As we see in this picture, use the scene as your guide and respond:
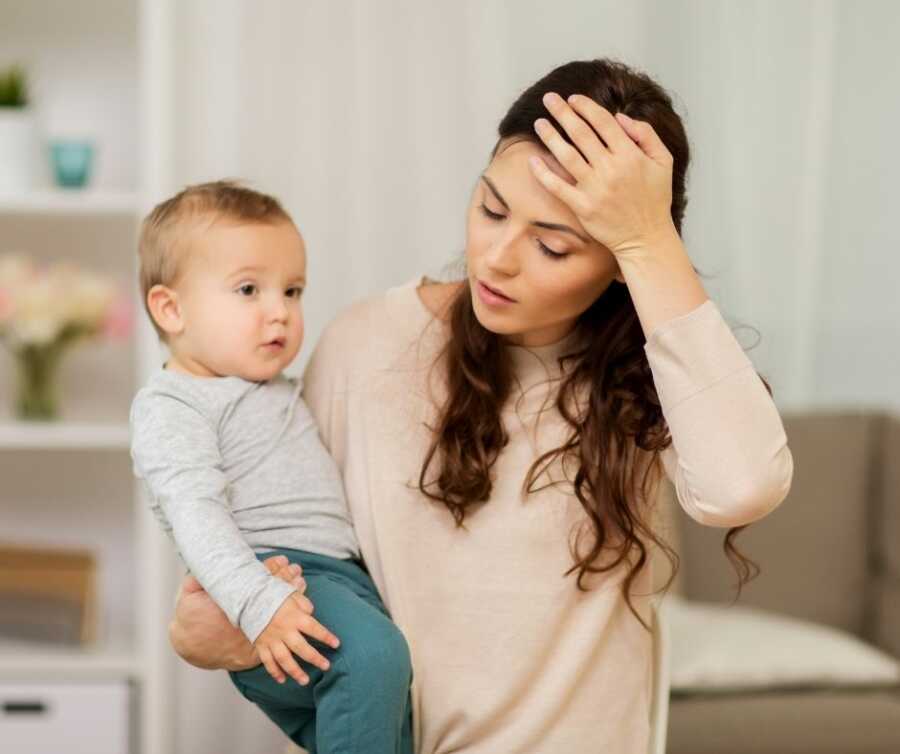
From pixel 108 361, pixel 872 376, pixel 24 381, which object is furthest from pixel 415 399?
pixel 872 376

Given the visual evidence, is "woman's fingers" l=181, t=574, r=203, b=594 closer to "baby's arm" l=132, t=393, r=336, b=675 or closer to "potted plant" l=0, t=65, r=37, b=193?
"baby's arm" l=132, t=393, r=336, b=675

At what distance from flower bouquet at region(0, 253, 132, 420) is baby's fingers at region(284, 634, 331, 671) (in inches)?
71.0

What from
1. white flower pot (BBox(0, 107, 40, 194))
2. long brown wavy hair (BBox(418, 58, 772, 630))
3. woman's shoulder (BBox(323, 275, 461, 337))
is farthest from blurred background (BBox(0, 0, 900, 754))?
long brown wavy hair (BBox(418, 58, 772, 630))

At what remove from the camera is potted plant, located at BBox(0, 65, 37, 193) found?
306 cm

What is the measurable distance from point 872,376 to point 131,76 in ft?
6.48

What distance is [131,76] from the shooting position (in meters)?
3.42

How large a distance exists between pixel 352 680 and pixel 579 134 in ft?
2.07

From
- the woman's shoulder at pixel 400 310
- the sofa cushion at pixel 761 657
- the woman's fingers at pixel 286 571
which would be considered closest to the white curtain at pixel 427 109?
the sofa cushion at pixel 761 657

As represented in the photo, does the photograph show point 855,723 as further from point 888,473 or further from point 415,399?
point 415,399

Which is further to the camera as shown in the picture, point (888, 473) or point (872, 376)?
point (872, 376)

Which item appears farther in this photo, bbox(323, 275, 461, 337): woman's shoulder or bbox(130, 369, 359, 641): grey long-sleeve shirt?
bbox(323, 275, 461, 337): woman's shoulder

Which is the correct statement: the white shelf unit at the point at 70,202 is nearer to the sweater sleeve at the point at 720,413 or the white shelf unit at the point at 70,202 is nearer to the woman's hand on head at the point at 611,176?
the woman's hand on head at the point at 611,176

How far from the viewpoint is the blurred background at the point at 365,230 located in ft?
9.82

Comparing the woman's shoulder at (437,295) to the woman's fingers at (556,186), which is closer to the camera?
the woman's fingers at (556,186)
